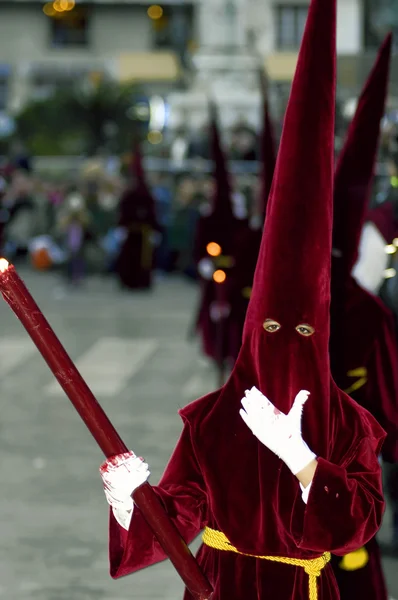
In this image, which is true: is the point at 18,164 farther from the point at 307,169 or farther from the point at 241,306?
the point at 307,169

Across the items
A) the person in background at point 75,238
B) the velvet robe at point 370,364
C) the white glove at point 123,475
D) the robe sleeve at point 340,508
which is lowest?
the robe sleeve at point 340,508

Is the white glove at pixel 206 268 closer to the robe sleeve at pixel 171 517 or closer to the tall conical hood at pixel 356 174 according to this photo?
the tall conical hood at pixel 356 174

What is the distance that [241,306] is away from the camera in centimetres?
777

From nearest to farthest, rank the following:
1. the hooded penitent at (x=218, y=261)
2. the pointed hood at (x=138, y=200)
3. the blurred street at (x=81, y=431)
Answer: the blurred street at (x=81, y=431), the hooded penitent at (x=218, y=261), the pointed hood at (x=138, y=200)

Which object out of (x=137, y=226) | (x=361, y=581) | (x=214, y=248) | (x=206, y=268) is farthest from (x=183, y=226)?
(x=361, y=581)

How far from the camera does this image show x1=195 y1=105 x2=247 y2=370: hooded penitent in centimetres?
918

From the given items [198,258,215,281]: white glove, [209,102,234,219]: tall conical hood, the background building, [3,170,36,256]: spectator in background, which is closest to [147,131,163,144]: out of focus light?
[3,170,36,256]: spectator in background

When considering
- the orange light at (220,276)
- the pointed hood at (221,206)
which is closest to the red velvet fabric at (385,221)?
the orange light at (220,276)

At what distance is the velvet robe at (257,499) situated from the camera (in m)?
3.30

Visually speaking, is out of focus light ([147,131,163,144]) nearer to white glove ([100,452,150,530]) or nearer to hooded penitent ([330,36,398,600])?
hooded penitent ([330,36,398,600])

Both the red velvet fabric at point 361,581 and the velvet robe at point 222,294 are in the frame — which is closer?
the red velvet fabric at point 361,581

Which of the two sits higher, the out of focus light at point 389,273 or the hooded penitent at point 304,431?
the out of focus light at point 389,273

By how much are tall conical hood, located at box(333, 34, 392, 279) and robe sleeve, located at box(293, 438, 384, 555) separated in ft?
5.37

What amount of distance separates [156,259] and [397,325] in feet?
45.2
